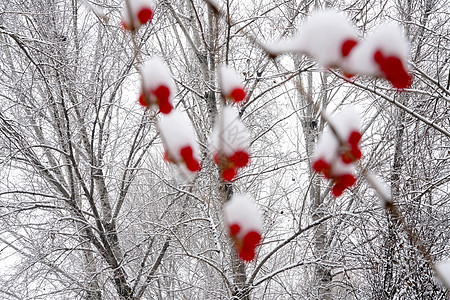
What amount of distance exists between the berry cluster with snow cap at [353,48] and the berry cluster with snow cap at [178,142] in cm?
22

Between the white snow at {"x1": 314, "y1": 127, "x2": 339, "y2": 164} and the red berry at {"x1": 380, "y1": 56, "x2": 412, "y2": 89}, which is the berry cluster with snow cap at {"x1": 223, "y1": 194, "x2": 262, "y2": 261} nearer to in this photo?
the white snow at {"x1": 314, "y1": 127, "x2": 339, "y2": 164}

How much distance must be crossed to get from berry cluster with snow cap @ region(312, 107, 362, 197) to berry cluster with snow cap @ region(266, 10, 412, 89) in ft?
0.40

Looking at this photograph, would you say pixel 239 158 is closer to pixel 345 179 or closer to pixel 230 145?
pixel 230 145

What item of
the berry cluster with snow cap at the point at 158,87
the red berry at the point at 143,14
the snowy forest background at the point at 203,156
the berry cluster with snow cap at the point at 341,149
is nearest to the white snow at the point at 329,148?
the berry cluster with snow cap at the point at 341,149

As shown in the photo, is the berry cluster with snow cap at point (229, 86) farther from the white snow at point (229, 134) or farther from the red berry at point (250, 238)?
the red berry at point (250, 238)

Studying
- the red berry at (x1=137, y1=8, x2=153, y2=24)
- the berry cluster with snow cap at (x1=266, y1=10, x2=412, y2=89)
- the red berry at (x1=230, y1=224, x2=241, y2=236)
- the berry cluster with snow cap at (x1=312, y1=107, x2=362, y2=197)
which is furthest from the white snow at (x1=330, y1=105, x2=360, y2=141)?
the red berry at (x1=137, y1=8, x2=153, y2=24)

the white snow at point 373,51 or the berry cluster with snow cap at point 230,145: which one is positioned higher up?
the berry cluster with snow cap at point 230,145

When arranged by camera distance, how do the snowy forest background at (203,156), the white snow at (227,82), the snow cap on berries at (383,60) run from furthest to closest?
the snowy forest background at (203,156) → the white snow at (227,82) → the snow cap on berries at (383,60)

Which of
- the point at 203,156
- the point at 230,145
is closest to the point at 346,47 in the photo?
the point at 230,145

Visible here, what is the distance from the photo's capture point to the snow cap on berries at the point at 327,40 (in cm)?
64

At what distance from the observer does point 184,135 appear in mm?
742

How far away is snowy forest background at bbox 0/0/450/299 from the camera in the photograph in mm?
4395

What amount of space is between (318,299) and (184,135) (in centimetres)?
522

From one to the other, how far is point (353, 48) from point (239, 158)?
0.27 metres
